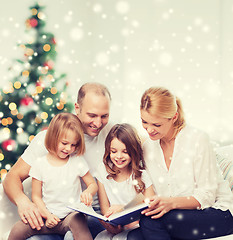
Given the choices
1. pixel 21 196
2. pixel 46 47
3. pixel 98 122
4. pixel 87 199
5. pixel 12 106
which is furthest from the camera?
pixel 46 47

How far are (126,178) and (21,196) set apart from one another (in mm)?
533

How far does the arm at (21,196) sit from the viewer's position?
5.70ft

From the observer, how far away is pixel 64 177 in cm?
188

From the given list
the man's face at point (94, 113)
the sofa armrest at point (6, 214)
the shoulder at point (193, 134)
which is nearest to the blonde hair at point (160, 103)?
the shoulder at point (193, 134)

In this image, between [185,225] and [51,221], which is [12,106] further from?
[185,225]

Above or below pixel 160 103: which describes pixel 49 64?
above

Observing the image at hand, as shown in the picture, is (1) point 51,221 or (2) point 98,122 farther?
(2) point 98,122

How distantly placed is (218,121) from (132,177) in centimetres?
158

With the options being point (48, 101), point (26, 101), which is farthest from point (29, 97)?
point (48, 101)

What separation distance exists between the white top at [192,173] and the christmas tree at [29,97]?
1600mm

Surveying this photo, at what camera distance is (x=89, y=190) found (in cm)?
182

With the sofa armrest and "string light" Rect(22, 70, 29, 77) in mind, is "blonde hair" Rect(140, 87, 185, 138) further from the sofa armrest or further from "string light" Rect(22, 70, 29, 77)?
"string light" Rect(22, 70, 29, 77)

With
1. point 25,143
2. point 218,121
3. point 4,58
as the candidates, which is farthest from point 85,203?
point 4,58

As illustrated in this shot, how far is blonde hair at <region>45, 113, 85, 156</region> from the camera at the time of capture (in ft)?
6.05
